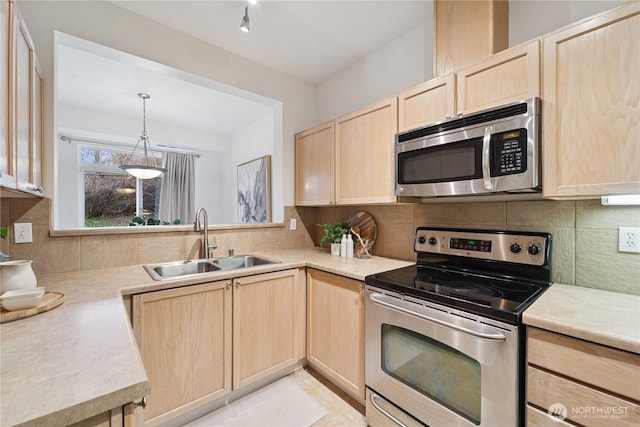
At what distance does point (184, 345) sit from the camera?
1586 millimetres

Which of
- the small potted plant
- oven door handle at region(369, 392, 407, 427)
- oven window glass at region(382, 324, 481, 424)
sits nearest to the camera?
oven window glass at region(382, 324, 481, 424)

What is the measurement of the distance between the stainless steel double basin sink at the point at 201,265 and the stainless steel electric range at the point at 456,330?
38.4 inches

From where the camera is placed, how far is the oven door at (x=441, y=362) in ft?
3.50

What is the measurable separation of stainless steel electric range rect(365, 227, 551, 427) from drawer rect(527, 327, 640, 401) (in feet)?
0.18

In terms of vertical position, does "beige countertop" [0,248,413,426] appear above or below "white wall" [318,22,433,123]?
below

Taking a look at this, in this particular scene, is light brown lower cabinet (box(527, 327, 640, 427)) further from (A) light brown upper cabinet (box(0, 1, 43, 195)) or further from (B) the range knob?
(A) light brown upper cabinet (box(0, 1, 43, 195))

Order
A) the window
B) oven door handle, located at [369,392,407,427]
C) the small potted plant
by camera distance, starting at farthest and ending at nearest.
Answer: the window, the small potted plant, oven door handle, located at [369,392,407,427]

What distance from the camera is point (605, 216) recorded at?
1.32 metres

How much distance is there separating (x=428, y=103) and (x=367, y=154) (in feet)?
1.73

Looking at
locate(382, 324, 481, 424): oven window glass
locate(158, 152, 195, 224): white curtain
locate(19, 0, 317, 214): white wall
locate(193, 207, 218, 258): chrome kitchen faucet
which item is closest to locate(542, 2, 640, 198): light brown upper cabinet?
locate(382, 324, 481, 424): oven window glass

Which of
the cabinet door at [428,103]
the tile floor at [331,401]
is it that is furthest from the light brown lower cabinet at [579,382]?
the cabinet door at [428,103]

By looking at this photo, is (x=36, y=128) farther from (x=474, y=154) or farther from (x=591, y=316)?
(x=591, y=316)

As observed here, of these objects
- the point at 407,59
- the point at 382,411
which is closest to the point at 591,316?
the point at 382,411

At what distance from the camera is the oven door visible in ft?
3.50
